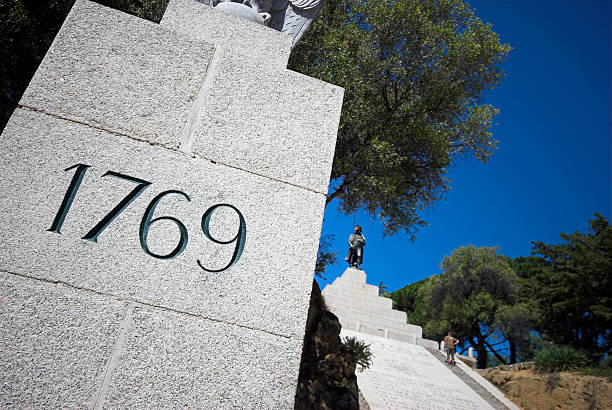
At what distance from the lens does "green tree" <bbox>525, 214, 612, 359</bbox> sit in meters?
18.2

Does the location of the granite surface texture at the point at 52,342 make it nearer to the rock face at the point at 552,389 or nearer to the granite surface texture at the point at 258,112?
the granite surface texture at the point at 258,112

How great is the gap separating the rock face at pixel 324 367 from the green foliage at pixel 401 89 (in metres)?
3.70

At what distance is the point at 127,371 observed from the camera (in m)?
1.60

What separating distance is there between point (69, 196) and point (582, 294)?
927 inches

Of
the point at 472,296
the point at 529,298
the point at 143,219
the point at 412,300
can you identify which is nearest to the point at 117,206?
the point at 143,219

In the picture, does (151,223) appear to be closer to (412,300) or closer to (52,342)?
(52,342)

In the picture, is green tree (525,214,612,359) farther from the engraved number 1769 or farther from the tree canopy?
the engraved number 1769

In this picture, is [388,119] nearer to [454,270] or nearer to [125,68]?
[125,68]

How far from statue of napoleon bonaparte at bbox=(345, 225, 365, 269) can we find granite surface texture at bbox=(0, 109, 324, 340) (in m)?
19.5

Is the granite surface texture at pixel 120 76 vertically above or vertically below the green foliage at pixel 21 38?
below

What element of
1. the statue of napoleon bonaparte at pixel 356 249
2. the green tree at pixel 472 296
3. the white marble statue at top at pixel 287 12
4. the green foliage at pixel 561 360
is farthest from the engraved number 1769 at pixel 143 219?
the green tree at pixel 472 296

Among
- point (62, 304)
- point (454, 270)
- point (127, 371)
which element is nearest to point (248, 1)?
point (62, 304)

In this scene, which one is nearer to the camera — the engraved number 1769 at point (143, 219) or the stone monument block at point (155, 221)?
the stone monument block at point (155, 221)

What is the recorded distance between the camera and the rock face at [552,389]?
1140cm
